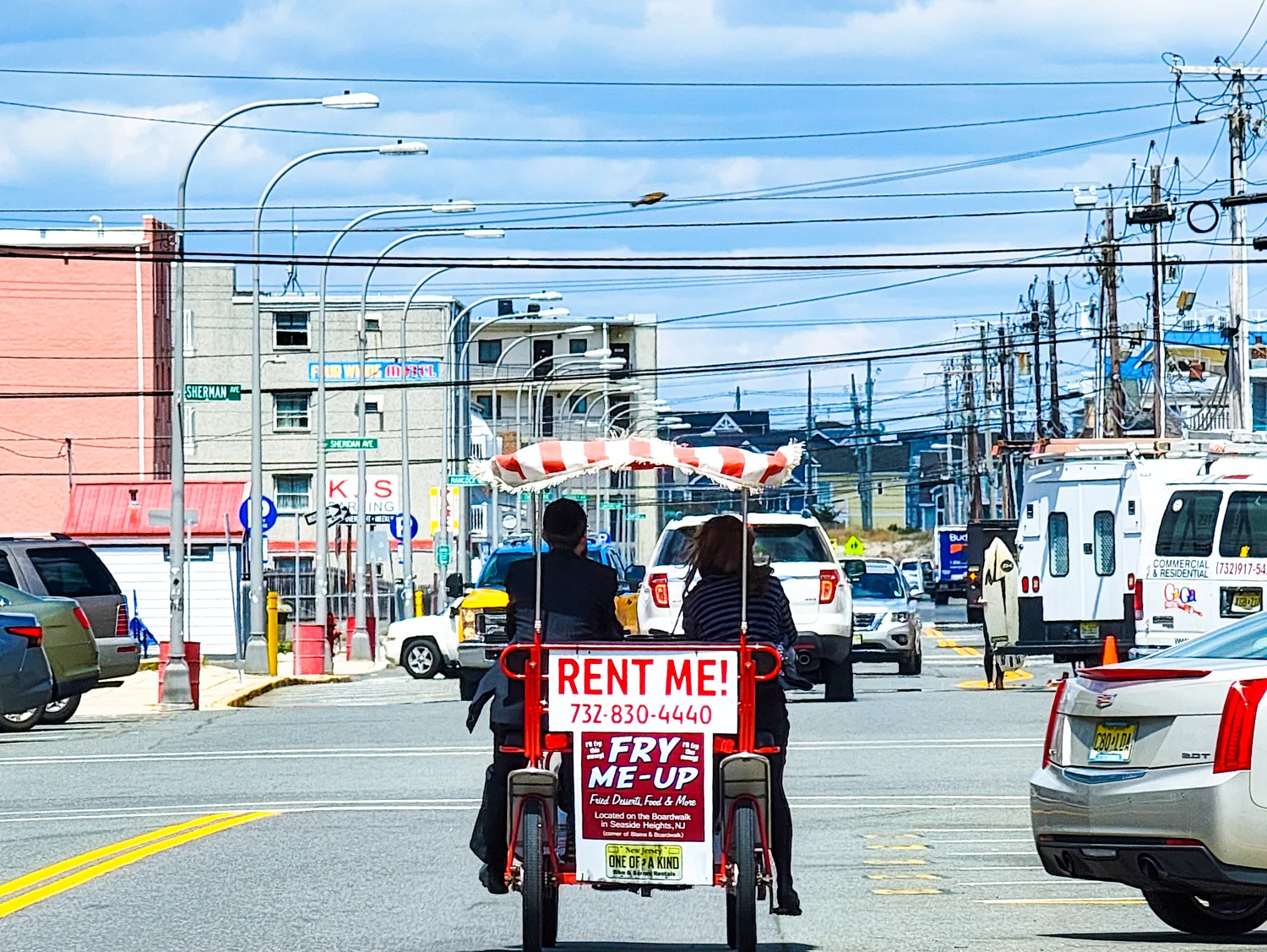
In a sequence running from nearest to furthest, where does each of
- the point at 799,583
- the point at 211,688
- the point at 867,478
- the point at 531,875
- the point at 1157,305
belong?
the point at 531,875 < the point at 799,583 < the point at 211,688 < the point at 1157,305 < the point at 867,478

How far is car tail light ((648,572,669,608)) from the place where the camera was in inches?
893

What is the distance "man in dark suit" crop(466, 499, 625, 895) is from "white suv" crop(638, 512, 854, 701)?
1337 cm

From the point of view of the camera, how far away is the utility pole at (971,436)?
285 feet

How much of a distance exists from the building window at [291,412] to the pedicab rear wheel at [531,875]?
73774mm

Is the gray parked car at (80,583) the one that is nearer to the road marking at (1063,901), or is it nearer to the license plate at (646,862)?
the road marking at (1063,901)

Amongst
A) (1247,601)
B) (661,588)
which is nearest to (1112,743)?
(661,588)

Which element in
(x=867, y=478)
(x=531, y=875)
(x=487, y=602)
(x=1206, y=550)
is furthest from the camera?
(x=867, y=478)

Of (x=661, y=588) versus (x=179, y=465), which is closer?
(x=661, y=588)

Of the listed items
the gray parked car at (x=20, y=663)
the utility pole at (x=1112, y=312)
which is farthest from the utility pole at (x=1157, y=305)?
the gray parked car at (x=20, y=663)

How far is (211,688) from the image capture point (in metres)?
31.7

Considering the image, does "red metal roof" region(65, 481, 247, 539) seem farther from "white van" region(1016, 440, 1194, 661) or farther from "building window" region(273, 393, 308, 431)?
"building window" region(273, 393, 308, 431)

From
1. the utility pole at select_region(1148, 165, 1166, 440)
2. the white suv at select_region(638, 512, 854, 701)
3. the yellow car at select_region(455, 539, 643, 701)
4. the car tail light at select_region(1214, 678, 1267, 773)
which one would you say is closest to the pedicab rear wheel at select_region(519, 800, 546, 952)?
the car tail light at select_region(1214, 678, 1267, 773)

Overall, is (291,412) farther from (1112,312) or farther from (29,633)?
(29,633)

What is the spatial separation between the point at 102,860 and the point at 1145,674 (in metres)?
6.54
